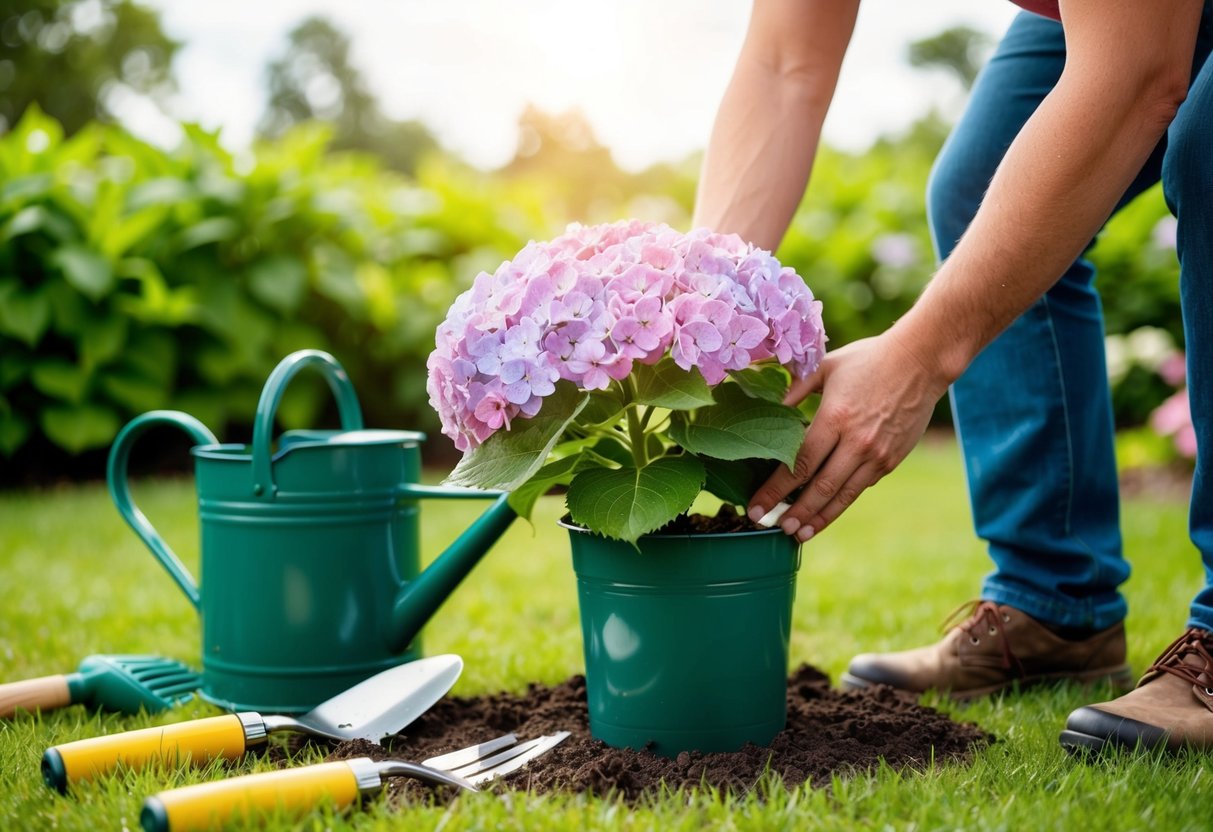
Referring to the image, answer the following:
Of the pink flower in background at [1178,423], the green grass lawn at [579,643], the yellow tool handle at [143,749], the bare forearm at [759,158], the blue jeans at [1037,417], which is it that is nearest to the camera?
the green grass lawn at [579,643]

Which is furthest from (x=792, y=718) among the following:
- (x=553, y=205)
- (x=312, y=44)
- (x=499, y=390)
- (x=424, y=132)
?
(x=312, y=44)

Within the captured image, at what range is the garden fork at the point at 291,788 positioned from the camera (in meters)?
1.18

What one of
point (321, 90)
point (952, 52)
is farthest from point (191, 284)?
point (321, 90)

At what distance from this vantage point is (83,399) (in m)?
4.50

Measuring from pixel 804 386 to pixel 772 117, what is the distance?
616mm

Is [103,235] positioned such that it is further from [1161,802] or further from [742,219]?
[1161,802]

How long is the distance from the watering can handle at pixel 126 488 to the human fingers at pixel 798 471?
1036 millimetres

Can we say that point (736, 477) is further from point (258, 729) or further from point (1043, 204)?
point (258, 729)

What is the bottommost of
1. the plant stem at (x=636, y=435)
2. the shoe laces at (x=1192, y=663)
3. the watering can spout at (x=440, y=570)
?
the shoe laces at (x=1192, y=663)

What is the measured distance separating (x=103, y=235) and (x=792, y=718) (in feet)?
12.8

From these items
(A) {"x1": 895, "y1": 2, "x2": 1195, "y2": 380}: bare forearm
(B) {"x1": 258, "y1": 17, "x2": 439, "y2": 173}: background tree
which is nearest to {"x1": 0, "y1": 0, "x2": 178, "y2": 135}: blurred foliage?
(B) {"x1": 258, "y1": 17, "x2": 439, "y2": 173}: background tree

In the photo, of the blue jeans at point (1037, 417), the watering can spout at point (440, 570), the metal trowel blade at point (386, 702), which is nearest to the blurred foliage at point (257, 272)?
the watering can spout at point (440, 570)

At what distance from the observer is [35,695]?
183cm

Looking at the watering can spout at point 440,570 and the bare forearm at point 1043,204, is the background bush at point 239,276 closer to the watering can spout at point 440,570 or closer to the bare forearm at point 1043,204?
the watering can spout at point 440,570
